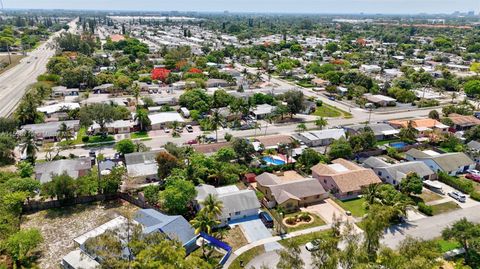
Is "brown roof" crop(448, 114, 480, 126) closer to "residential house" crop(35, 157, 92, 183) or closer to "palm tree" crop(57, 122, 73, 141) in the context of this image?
"residential house" crop(35, 157, 92, 183)

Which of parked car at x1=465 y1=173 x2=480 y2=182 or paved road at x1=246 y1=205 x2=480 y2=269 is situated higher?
parked car at x1=465 y1=173 x2=480 y2=182

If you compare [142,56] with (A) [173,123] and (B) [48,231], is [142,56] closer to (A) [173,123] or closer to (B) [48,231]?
(A) [173,123]

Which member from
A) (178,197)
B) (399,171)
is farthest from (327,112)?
(178,197)

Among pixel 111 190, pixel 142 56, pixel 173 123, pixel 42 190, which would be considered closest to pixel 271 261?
pixel 111 190

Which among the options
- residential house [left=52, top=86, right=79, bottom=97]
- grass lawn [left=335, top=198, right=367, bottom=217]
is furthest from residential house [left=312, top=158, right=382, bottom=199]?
residential house [left=52, top=86, right=79, bottom=97]

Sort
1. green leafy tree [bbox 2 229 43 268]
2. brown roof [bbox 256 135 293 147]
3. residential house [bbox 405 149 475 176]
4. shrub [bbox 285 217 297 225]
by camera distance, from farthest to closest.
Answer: brown roof [bbox 256 135 293 147] → residential house [bbox 405 149 475 176] → shrub [bbox 285 217 297 225] → green leafy tree [bbox 2 229 43 268]

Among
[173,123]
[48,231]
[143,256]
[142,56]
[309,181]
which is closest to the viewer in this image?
[143,256]
